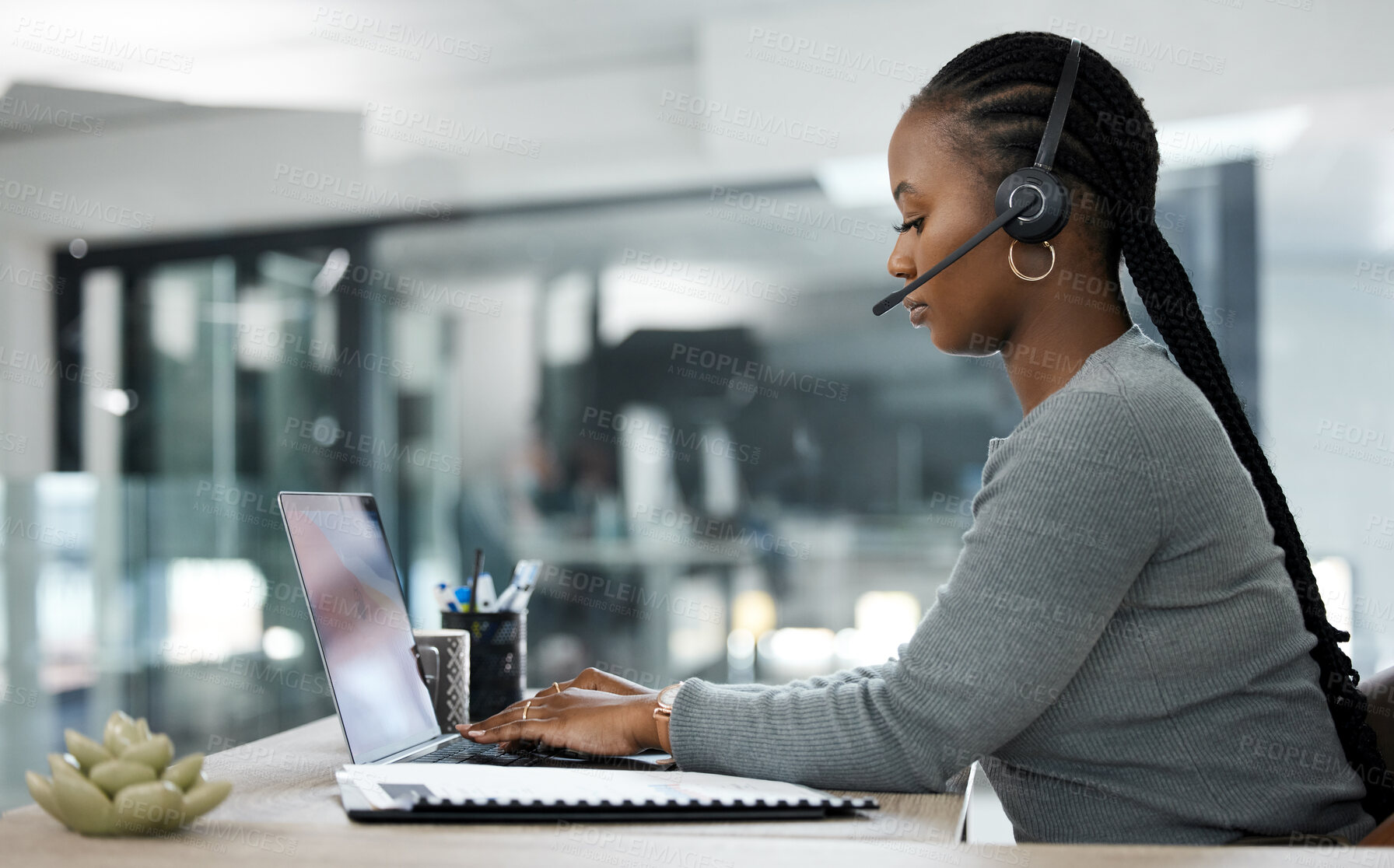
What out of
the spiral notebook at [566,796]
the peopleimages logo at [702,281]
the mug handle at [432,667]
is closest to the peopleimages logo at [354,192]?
the peopleimages logo at [702,281]

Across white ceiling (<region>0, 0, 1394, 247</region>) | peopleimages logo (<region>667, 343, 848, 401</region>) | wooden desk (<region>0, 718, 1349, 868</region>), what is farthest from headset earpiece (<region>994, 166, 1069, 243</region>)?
peopleimages logo (<region>667, 343, 848, 401</region>)

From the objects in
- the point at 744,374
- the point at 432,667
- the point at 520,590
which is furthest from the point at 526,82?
the point at 432,667

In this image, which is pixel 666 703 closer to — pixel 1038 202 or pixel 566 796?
pixel 566 796

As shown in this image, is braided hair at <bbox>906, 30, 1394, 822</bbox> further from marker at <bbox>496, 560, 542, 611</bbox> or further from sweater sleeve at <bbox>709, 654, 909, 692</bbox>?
marker at <bbox>496, 560, 542, 611</bbox>

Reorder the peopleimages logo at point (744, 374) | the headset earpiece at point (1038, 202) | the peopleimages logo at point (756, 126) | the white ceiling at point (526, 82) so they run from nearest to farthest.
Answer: the headset earpiece at point (1038, 202) → the white ceiling at point (526, 82) → the peopleimages logo at point (756, 126) → the peopleimages logo at point (744, 374)

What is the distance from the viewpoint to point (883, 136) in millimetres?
2902

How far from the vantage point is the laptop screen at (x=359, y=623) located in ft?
3.23

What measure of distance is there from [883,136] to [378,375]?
6.17 feet

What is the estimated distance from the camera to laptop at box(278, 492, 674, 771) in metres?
0.98

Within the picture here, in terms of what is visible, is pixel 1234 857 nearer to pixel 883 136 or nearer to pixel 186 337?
pixel 883 136

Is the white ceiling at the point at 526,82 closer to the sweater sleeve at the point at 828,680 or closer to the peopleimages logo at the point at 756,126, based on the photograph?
the peopleimages logo at the point at 756,126

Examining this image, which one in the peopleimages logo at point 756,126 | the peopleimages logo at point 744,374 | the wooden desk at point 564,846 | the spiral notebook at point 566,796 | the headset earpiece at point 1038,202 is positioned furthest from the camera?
the peopleimages logo at point 744,374

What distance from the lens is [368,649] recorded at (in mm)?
1068

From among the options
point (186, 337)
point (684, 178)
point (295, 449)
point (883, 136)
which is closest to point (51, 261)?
point (186, 337)
